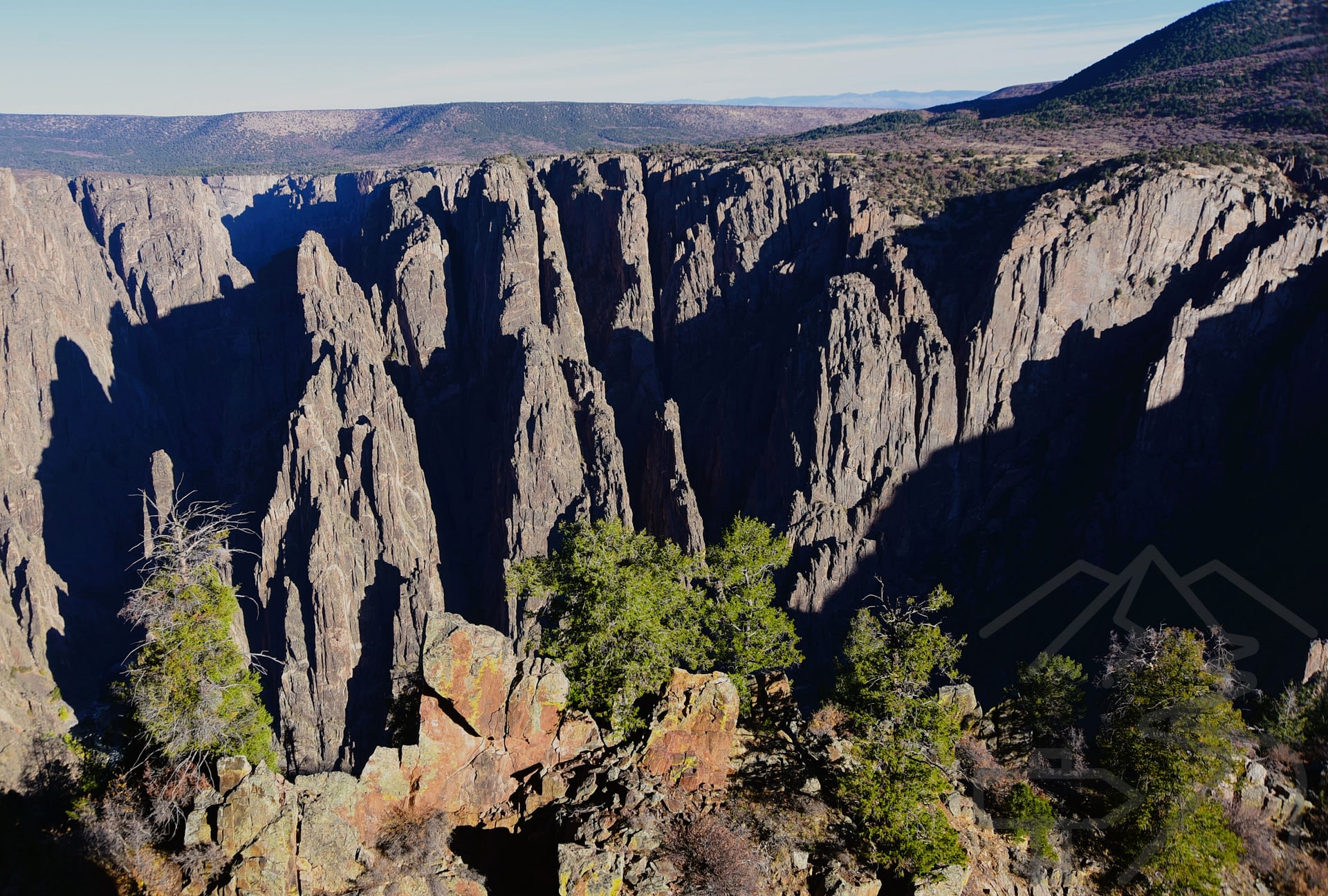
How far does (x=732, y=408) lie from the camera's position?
183 feet

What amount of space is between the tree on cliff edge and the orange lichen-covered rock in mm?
9091

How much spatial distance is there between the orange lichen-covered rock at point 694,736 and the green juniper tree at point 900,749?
2660mm

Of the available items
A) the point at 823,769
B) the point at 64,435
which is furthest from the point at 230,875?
the point at 64,435

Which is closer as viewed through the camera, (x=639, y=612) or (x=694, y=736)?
(x=694, y=736)

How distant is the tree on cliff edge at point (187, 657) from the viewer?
16.5 metres

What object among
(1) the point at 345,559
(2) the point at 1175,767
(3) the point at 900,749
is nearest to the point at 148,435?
(1) the point at 345,559

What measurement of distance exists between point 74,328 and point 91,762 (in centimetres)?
8014

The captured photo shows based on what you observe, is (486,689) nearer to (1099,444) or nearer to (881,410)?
(881,410)

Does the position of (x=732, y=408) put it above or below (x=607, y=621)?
below

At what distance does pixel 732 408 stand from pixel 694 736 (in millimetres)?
39689

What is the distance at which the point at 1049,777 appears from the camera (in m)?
21.6

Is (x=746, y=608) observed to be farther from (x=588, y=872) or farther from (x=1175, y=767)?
(x=1175, y=767)

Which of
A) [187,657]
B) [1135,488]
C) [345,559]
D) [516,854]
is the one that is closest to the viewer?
[516,854]

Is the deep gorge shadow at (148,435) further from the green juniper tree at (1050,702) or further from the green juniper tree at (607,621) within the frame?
the green juniper tree at (1050,702)
